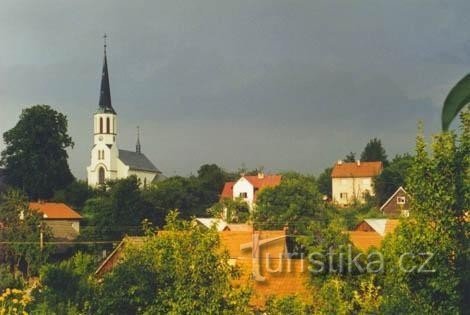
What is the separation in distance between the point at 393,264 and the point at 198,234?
338cm

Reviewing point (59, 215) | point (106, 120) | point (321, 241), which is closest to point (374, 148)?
point (106, 120)

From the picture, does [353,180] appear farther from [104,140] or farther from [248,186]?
[104,140]

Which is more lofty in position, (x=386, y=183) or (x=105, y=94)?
(x=105, y=94)

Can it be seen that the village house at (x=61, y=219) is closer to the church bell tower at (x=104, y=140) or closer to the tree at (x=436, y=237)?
the church bell tower at (x=104, y=140)

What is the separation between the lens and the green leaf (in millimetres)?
1143

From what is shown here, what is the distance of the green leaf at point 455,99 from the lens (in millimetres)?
1143

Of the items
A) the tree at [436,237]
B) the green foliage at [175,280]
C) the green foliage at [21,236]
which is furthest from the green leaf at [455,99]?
the green foliage at [21,236]

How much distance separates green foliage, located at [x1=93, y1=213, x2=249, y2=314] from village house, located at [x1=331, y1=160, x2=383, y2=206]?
235 feet

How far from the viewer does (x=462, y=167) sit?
11172mm

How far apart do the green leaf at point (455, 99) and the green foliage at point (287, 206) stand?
47.8m

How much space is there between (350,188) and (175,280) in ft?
247

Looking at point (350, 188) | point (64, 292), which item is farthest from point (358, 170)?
point (64, 292)

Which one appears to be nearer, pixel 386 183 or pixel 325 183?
pixel 386 183

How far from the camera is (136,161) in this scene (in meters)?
98.4
